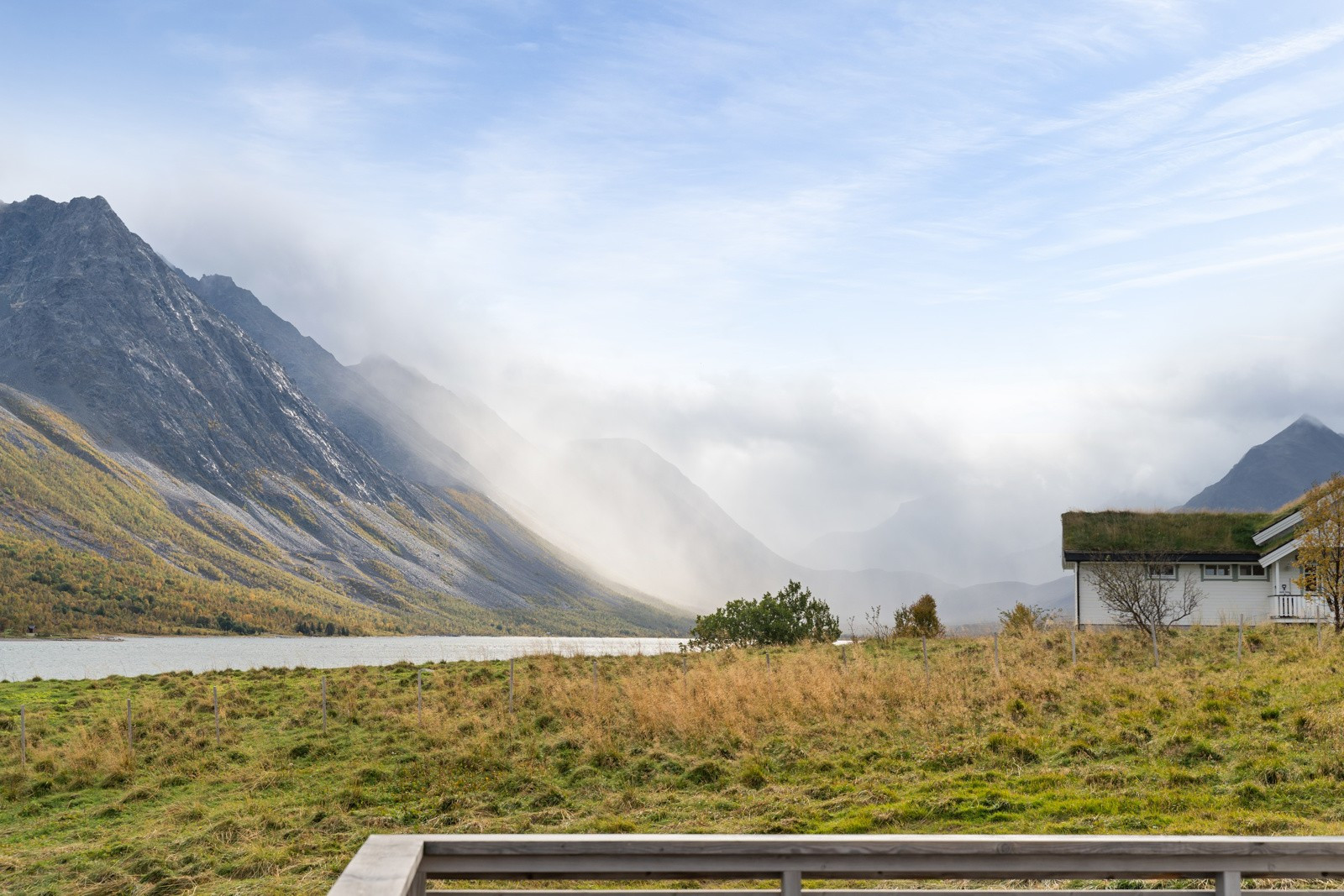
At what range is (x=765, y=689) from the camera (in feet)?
69.8

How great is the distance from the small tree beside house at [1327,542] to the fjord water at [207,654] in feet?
74.5

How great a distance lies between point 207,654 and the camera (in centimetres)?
11250

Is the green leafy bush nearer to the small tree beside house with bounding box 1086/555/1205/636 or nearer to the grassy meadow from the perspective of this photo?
the small tree beside house with bounding box 1086/555/1205/636

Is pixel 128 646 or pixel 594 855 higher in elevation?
pixel 594 855

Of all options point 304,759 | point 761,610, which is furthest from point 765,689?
point 761,610

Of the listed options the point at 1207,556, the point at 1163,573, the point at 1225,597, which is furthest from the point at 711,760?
the point at 1225,597

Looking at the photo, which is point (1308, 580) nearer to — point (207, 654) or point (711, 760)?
point (711, 760)

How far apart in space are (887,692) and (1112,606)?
21286 mm

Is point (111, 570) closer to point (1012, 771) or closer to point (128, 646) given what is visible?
point (128, 646)

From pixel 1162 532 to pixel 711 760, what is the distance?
32275mm

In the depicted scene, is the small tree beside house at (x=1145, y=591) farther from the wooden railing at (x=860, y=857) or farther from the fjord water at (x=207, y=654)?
the wooden railing at (x=860, y=857)

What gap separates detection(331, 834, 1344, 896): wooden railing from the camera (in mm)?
4531

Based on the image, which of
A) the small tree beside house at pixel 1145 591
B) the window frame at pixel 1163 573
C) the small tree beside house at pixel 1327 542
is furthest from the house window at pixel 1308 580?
the window frame at pixel 1163 573

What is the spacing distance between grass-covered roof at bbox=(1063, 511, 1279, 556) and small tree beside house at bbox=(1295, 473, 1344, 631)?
7828 mm
